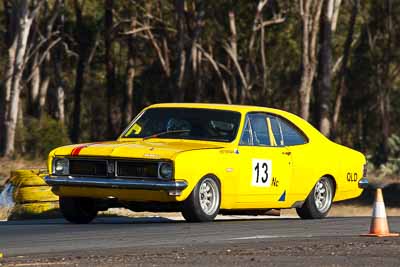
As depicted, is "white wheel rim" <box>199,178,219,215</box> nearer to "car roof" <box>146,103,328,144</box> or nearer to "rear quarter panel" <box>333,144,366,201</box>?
"car roof" <box>146,103,328,144</box>

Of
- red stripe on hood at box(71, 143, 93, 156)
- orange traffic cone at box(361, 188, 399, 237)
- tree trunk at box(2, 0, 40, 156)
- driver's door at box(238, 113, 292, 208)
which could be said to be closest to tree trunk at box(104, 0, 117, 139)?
tree trunk at box(2, 0, 40, 156)

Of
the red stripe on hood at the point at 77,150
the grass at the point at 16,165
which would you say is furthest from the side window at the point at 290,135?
the grass at the point at 16,165

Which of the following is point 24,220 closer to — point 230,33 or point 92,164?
point 92,164

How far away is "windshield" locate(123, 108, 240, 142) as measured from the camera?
13.9m

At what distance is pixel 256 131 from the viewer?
1424 centimetres

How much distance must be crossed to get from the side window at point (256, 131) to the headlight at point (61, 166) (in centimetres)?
206

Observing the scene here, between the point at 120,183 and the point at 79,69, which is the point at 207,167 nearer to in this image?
the point at 120,183

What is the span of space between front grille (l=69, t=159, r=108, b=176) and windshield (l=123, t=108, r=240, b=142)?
118 centimetres

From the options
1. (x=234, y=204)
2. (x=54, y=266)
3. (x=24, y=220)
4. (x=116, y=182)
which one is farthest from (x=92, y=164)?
(x=54, y=266)

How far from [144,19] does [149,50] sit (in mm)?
6475

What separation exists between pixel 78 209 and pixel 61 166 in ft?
1.88

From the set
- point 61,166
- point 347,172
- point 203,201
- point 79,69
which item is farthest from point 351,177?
point 79,69

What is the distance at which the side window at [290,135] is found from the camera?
14.7m

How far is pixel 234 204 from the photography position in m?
13.5
